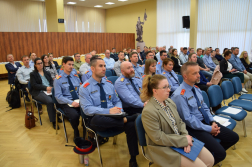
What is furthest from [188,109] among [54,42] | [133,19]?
[133,19]

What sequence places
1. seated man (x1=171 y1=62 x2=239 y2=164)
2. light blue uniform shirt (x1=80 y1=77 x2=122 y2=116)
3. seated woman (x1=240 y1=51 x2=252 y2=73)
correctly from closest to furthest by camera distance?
seated man (x1=171 y1=62 x2=239 y2=164), light blue uniform shirt (x1=80 y1=77 x2=122 y2=116), seated woman (x1=240 y1=51 x2=252 y2=73)

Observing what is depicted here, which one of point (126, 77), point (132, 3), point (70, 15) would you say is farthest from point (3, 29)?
point (126, 77)

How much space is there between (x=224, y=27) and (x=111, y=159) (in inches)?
397

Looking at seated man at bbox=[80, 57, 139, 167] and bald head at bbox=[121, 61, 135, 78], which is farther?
bald head at bbox=[121, 61, 135, 78]

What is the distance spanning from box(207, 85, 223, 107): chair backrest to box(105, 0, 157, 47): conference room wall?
10.3 metres

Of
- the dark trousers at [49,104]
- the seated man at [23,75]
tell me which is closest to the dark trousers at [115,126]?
the dark trousers at [49,104]

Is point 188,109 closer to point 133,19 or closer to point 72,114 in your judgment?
point 72,114

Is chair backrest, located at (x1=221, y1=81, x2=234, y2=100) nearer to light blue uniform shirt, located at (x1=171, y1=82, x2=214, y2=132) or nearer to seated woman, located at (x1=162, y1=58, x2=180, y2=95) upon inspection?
seated woman, located at (x1=162, y1=58, x2=180, y2=95)

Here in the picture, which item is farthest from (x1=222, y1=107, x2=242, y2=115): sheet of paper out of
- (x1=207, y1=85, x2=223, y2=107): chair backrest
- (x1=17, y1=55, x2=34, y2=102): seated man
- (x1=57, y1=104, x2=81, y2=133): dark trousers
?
(x1=17, y1=55, x2=34, y2=102): seated man

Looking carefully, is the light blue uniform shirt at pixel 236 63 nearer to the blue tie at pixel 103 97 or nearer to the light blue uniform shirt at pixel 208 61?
the light blue uniform shirt at pixel 208 61

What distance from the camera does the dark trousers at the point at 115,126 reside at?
2.16m

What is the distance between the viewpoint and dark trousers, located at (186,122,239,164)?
192cm

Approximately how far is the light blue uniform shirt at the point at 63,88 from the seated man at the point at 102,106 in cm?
65

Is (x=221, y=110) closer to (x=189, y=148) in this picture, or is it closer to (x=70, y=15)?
(x=189, y=148)
